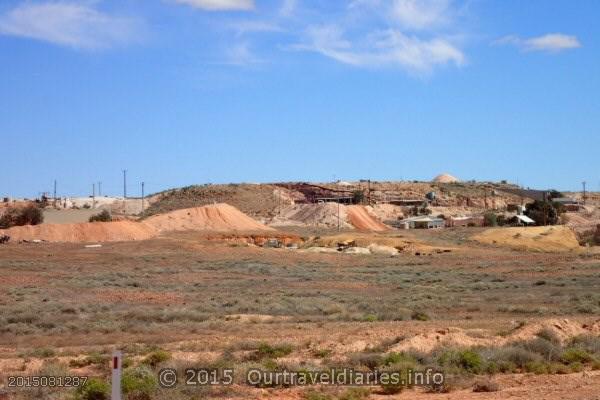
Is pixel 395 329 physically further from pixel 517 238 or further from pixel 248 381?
pixel 517 238

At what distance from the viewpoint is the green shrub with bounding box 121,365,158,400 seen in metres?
13.1

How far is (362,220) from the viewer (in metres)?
110

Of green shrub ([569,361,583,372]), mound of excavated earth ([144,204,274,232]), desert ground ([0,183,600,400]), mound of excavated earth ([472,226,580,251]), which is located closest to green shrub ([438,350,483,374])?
desert ground ([0,183,600,400])

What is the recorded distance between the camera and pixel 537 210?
108062 millimetres

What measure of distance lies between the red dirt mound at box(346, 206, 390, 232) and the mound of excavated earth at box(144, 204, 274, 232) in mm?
18324

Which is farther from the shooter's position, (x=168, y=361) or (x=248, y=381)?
(x=168, y=361)

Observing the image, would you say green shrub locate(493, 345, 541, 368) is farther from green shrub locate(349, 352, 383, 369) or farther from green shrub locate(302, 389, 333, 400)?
green shrub locate(302, 389, 333, 400)

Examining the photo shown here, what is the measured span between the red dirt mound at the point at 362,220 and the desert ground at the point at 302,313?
32247mm

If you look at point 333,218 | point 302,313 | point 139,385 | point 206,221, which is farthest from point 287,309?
A: point 333,218

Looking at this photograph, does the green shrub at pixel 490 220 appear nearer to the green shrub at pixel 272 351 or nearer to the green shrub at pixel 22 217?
the green shrub at pixel 22 217

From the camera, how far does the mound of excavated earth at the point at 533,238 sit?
76.0 metres

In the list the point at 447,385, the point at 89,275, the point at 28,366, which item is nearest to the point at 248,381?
the point at 447,385

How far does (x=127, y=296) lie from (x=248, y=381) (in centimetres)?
2100

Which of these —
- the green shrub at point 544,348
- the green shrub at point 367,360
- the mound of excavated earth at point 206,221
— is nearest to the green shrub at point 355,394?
the green shrub at point 367,360
